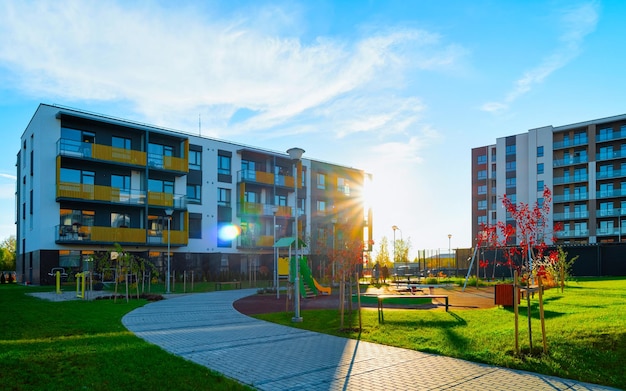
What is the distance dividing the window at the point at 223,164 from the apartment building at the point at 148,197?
0.31 ft

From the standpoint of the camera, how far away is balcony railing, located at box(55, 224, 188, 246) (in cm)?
3346

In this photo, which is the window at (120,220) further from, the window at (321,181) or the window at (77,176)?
the window at (321,181)

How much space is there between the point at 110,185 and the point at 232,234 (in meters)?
→ 11.9

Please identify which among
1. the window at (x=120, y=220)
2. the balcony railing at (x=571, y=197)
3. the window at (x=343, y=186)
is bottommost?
the window at (x=120, y=220)

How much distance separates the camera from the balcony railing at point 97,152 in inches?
1324

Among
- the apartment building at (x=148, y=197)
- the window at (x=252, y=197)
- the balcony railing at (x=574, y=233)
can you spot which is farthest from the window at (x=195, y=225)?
the balcony railing at (x=574, y=233)

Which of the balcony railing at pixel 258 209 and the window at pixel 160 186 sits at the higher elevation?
the window at pixel 160 186

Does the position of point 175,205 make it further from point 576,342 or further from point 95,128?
point 576,342

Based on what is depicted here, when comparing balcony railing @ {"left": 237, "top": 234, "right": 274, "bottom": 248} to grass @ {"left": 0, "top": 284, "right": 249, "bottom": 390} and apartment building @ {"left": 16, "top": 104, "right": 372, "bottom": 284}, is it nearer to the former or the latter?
apartment building @ {"left": 16, "top": 104, "right": 372, "bottom": 284}

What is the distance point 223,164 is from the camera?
44406mm

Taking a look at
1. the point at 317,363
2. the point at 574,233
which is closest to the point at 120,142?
the point at 317,363

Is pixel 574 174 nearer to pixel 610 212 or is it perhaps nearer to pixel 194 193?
pixel 610 212

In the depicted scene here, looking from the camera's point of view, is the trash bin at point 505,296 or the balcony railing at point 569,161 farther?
the balcony railing at point 569,161

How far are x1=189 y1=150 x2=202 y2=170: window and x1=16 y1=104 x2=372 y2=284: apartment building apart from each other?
3.5 inches
